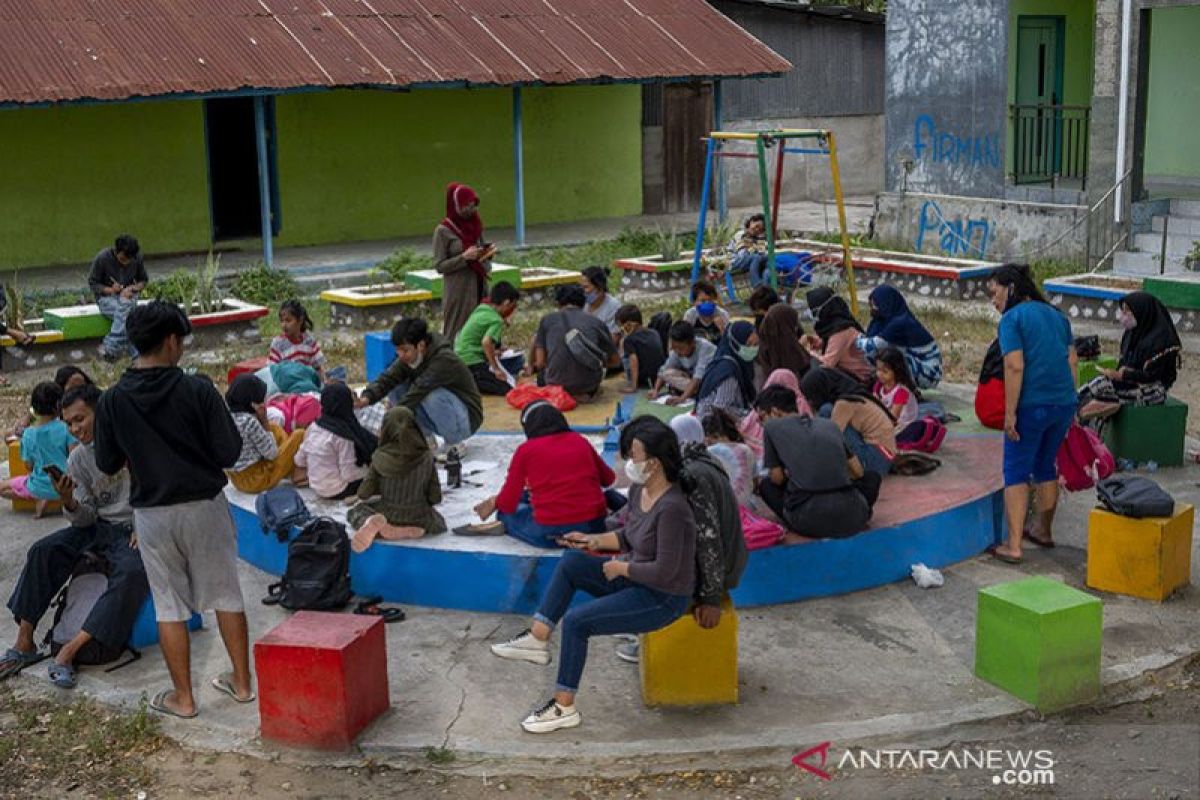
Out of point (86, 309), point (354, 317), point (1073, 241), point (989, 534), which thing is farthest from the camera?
point (1073, 241)

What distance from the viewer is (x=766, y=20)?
27750mm

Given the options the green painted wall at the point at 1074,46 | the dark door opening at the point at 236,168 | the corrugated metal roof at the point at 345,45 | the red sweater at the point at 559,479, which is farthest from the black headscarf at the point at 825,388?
the dark door opening at the point at 236,168

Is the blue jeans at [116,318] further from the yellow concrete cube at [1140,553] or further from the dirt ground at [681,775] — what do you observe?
the yellow concrete cube at [1140,553]

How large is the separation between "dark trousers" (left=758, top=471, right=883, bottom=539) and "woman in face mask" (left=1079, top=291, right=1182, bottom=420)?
121 inches

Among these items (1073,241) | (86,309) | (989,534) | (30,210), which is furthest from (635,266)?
(989,534)

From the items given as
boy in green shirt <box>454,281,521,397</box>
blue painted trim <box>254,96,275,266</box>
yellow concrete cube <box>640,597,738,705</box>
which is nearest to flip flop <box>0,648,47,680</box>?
yellow concrete cube <box>640,597,738,705</box>

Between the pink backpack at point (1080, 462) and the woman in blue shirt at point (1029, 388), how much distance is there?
0.46 meters

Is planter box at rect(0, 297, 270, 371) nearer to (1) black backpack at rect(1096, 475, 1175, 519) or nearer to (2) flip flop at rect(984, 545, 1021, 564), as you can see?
(2) flip flop at rect(984, 545, 1021, 564)

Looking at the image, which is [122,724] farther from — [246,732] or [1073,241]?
[1073,241]

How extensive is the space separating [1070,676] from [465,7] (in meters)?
16.7

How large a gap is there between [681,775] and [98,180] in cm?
→ 1625

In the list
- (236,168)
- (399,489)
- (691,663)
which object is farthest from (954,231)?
(691,663)

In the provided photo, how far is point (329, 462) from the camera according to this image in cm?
948

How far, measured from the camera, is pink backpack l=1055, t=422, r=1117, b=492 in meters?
9.62
